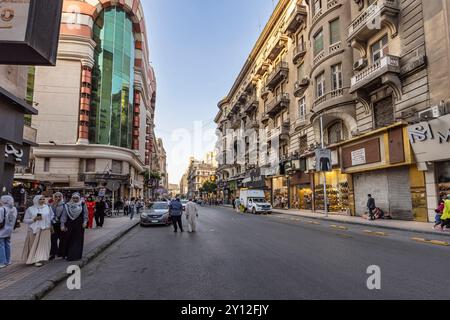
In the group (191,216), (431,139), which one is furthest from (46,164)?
(431,139)

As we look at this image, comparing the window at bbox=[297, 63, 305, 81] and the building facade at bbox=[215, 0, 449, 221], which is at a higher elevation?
the window at bbox=[297, 63, 305, 81]

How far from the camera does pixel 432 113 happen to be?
16.1 metres

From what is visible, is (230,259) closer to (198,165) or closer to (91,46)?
(91,46)

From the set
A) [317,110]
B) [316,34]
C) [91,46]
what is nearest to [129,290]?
[317,110]

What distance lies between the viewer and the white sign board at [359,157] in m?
21.6

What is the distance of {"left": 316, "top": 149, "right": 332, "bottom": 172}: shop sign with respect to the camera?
23.6 metres

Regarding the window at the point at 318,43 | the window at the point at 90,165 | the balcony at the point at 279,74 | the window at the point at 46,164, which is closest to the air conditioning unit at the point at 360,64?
the window at the point at 318,43

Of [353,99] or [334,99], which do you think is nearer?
[353,99]

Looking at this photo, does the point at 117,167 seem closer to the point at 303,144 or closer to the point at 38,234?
the point at 303,144

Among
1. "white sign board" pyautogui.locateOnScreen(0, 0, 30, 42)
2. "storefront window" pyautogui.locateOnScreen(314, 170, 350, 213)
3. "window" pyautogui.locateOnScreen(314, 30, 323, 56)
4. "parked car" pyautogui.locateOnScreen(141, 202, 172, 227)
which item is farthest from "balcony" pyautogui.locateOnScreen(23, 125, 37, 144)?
"window" pyautogui.locateOnScreen(314, 30, 323, 56)

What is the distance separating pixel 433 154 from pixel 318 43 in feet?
49.6

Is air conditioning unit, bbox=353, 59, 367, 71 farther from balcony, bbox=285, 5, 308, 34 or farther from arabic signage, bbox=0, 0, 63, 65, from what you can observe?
arabic signage, bbox=0, 0, 63, 65

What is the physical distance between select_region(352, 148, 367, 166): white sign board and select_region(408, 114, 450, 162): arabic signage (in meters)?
4.37

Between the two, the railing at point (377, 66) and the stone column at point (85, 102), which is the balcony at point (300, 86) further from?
the stone column at point (85, 102)
